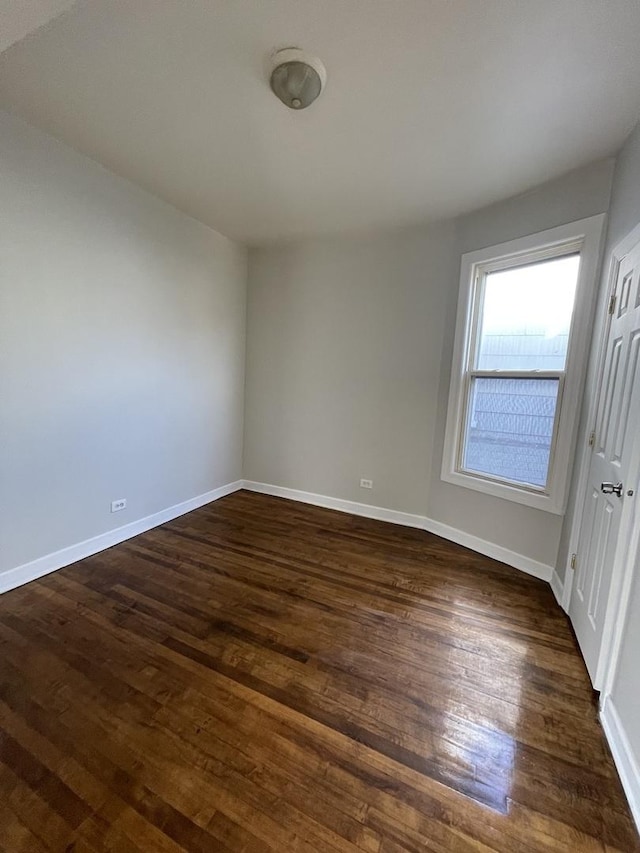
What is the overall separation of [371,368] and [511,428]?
1338mm

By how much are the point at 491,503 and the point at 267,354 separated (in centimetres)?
266

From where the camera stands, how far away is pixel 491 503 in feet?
9.18

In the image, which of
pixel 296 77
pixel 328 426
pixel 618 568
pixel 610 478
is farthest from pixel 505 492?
pixel 296 77

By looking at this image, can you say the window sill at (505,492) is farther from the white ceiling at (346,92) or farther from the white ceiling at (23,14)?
the white ceiling at (23,14)

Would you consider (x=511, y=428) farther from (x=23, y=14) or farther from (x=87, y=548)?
(x=87, y=548)

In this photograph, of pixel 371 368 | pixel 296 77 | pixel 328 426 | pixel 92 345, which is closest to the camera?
pixel 296 77

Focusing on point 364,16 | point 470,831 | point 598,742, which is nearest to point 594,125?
point 364,16

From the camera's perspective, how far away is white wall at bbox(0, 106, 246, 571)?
81.9 inches

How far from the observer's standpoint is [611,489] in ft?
5.29

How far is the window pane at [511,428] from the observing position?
2.54 m

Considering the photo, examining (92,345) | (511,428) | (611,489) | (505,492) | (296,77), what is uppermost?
(296,77)

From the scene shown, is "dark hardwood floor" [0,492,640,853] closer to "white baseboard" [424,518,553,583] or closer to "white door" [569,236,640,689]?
"white baseboard" [424,518,553,583]

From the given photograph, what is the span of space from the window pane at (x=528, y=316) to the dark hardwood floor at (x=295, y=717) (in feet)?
5.30

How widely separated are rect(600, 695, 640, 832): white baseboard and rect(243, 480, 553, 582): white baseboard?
1.14m
